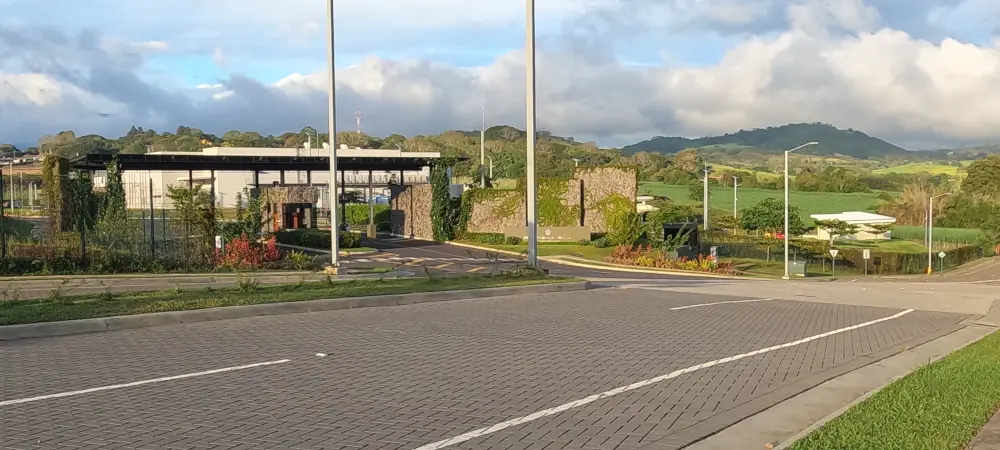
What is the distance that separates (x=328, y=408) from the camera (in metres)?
7.70

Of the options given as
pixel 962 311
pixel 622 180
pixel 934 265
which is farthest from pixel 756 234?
pixel 962 311

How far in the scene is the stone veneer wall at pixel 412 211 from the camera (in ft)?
198

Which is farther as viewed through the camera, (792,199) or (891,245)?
(792,199)

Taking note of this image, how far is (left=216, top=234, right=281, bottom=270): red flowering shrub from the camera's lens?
89.5ft

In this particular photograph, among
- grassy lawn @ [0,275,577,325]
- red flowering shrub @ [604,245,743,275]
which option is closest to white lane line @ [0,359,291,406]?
grassy lawn @ [0,275,577,325]

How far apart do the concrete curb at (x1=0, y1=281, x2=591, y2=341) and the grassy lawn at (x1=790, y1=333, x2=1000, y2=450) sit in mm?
9691

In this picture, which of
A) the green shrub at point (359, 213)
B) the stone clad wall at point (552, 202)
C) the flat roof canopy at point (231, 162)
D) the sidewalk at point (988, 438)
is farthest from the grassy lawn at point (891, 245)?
the sidewalk at point (988, 438)

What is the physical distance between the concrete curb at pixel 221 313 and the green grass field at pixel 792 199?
4092 inches

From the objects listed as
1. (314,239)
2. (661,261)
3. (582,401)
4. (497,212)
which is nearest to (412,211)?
(497,212)

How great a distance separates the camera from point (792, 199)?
133125mm

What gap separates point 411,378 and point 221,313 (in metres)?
5.78

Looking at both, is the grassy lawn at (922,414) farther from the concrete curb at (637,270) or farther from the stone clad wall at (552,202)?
the stone clad wall at (552,202)

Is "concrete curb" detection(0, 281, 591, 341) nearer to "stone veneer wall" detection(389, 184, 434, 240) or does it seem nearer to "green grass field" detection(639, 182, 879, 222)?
"stone veneer wall" detection(389, 184, 434, 240)

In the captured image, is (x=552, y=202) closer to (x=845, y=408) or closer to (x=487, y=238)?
(x=487, y=238)
